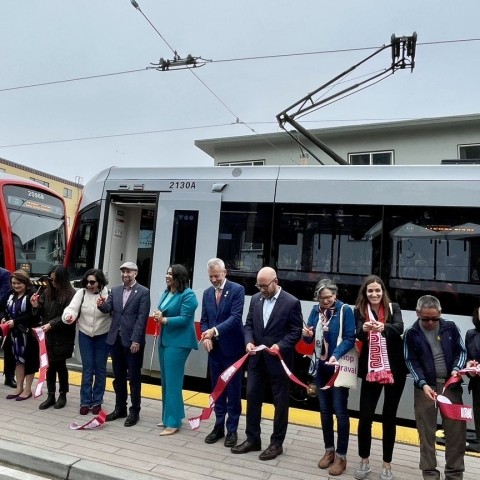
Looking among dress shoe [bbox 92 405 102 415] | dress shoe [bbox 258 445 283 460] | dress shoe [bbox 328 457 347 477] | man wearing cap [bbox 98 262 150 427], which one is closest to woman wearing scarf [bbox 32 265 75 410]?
dress shoe [bbox 92 405 102 415]

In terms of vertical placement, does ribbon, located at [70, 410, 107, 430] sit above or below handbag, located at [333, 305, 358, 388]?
below

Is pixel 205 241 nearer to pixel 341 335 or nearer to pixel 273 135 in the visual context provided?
pixel 341 335

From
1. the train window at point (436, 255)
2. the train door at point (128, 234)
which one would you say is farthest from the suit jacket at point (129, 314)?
the train window at point (436, 255)

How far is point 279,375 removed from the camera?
4.11 m

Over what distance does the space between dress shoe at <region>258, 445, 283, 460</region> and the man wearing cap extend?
1535 mm

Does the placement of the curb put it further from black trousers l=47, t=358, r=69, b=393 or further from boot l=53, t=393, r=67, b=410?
black trousers l=47, t=358, r=69, b=393

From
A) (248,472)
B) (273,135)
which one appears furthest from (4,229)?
(273,135)

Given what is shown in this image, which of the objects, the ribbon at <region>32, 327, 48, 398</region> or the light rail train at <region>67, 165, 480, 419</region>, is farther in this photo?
the light rail train at <region>67, 165, 480, 419</region>

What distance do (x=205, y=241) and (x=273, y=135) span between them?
10.6m

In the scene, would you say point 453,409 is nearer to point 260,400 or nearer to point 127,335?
point 260,400

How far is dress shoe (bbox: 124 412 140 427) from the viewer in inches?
186

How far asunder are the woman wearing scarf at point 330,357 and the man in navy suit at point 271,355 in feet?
0.69

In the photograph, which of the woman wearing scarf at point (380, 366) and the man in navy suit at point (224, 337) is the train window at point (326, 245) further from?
the woman wearing scarf at point (380, 366)

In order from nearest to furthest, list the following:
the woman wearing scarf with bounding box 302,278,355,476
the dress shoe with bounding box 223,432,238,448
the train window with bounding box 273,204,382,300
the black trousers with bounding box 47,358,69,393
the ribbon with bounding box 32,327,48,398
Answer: the woman wearing scarf with bounding box 302,278,355,476, the dress shoe with bounding box 223,432,238,448, the ribbon with bounding box 32,327,48,398, the black trousers with bounding box 47,358,69,393, the train window with bounding box 273,204,382,300
